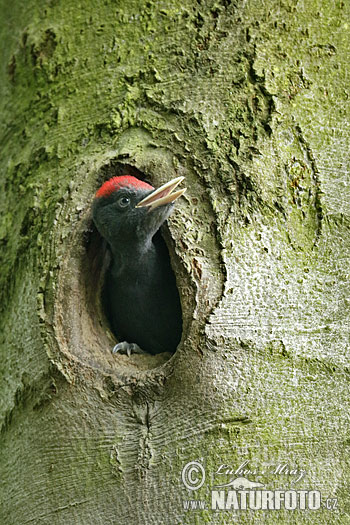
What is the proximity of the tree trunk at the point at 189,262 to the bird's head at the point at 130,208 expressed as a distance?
0.27 ft

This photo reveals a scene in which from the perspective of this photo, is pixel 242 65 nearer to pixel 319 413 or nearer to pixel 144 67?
pixel 144 67

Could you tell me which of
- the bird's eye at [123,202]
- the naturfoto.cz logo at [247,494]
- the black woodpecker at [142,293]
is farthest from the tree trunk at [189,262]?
the black woodpecker at [142,293]

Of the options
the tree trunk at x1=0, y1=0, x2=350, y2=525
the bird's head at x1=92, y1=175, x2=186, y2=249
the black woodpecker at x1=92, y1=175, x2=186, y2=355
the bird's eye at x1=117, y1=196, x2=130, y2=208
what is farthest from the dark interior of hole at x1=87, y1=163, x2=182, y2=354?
the tree trunk at x1=0, y1=0, x2=350, y2=525

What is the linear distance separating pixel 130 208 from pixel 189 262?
2.73ft

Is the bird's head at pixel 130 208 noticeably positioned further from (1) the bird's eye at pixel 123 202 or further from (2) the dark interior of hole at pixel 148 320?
(2) the dark interior of hole at pixel 148 320

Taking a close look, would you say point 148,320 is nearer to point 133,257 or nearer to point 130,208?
point 133,257

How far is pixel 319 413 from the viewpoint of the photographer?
2.49 metres

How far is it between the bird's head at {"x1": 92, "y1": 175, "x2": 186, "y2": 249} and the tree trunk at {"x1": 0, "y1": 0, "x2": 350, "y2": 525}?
83mm

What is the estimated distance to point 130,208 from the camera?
352 cm

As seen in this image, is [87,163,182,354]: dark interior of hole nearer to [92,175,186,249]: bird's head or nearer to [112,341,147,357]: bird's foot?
[92,175,186,249]: bird's head

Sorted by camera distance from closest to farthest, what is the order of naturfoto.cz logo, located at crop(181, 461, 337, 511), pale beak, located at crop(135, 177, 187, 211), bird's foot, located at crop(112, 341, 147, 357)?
naturfoto.cz logo, located at crop(181, 461, 337, 511)
pale beak, located at crop(135, 177, 187, 211)
bird's foot, located at crop(112, 341, 147, 357)

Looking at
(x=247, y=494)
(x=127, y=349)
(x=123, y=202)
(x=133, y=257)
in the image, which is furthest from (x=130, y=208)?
(x=247, y=494)

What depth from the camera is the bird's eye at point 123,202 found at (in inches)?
133

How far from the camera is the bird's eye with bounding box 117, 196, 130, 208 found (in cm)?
337
